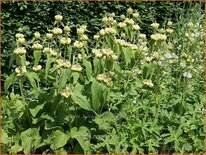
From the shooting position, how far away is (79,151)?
2936 millimetres

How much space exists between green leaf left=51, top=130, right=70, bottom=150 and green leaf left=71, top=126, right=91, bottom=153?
5cm

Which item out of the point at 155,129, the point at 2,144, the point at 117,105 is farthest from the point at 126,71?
the point at 2,144

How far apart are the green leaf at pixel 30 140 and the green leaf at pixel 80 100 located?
16.3 inches

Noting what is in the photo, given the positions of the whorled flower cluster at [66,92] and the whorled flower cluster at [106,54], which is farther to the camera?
the whorled flower cluster at [106,54]

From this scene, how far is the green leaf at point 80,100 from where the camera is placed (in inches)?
108

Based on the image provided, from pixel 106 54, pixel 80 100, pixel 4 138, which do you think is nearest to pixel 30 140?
pixel 4 138

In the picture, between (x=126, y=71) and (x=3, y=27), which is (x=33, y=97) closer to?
(x=126, y=71)

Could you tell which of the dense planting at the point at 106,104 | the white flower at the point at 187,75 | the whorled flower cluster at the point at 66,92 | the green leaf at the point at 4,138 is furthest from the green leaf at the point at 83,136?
the white flower at the point at 187,75

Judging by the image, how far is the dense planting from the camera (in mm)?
2844

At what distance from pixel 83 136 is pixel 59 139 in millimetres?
152

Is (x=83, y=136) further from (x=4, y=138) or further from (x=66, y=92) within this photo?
(x=4, y=138)

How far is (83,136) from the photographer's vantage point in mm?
2871

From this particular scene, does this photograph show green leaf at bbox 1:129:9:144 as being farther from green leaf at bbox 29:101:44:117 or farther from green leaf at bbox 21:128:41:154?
green leaf at bbox 29:101:44:117

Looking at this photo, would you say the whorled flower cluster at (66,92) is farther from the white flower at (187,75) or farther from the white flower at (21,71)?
the white flower at (187,75)
